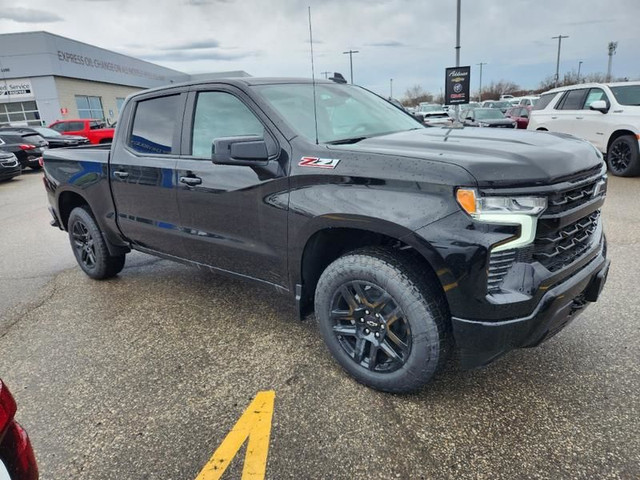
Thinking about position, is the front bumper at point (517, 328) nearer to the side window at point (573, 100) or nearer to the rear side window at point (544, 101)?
the side window at point (573, 100)

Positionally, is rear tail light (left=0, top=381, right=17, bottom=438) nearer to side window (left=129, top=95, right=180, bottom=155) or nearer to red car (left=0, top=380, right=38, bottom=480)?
red car (left=0, top=380, right=38, bottom=480)

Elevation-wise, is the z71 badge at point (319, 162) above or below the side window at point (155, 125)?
below

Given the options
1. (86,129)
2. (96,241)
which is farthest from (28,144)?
(96,241)

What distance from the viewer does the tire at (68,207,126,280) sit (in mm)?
4520

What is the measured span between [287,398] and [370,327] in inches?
25.2

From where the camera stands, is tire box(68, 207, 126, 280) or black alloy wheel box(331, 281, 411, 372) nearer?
black alloy wheel box(331, 281, 411, 372)

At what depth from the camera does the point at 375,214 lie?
2.37 meters

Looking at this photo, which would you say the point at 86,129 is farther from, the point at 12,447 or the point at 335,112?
the point at 12,447

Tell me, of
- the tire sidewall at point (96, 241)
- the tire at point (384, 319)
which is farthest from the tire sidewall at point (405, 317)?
the tire sidewall at point (96, 241)

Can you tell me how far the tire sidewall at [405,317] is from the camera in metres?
2.36

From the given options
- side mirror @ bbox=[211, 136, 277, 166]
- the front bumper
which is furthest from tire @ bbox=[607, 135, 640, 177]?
side mirror @ bbox=[211, 136, 277, 166]

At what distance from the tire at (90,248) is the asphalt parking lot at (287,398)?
0.50 metres

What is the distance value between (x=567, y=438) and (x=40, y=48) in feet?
136

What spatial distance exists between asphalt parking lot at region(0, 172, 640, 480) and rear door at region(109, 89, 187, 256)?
2.33 ft
